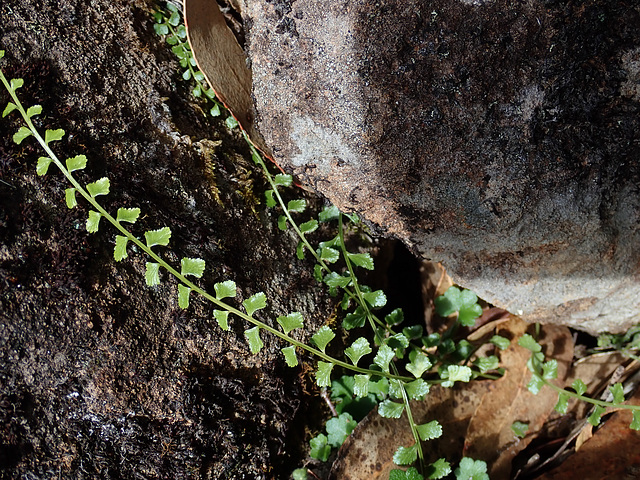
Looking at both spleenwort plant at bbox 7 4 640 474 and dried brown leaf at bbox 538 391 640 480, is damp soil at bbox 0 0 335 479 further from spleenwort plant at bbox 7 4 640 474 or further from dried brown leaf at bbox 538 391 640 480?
dried brown leaf at bbox 538 391 640 480

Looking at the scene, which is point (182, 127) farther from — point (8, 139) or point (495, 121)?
point (495, 121)

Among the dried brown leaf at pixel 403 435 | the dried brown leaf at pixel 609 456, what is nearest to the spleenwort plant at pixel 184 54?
the dried brown leaf at pixel 403 435

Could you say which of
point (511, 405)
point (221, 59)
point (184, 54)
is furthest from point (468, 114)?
point (511, 405)

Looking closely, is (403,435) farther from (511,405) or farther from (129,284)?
(129,284)

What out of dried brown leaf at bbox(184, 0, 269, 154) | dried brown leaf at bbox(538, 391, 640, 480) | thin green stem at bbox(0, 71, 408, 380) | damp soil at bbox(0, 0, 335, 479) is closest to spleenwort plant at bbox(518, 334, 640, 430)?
dried brown leaf at bbox(538, 391, 640, 480)

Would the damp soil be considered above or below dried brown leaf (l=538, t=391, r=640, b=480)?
above

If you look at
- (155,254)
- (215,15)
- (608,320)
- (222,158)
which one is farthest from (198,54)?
(608,320)

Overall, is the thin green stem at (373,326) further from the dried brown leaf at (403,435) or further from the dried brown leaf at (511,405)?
the dried brown leaf at (511,405)
